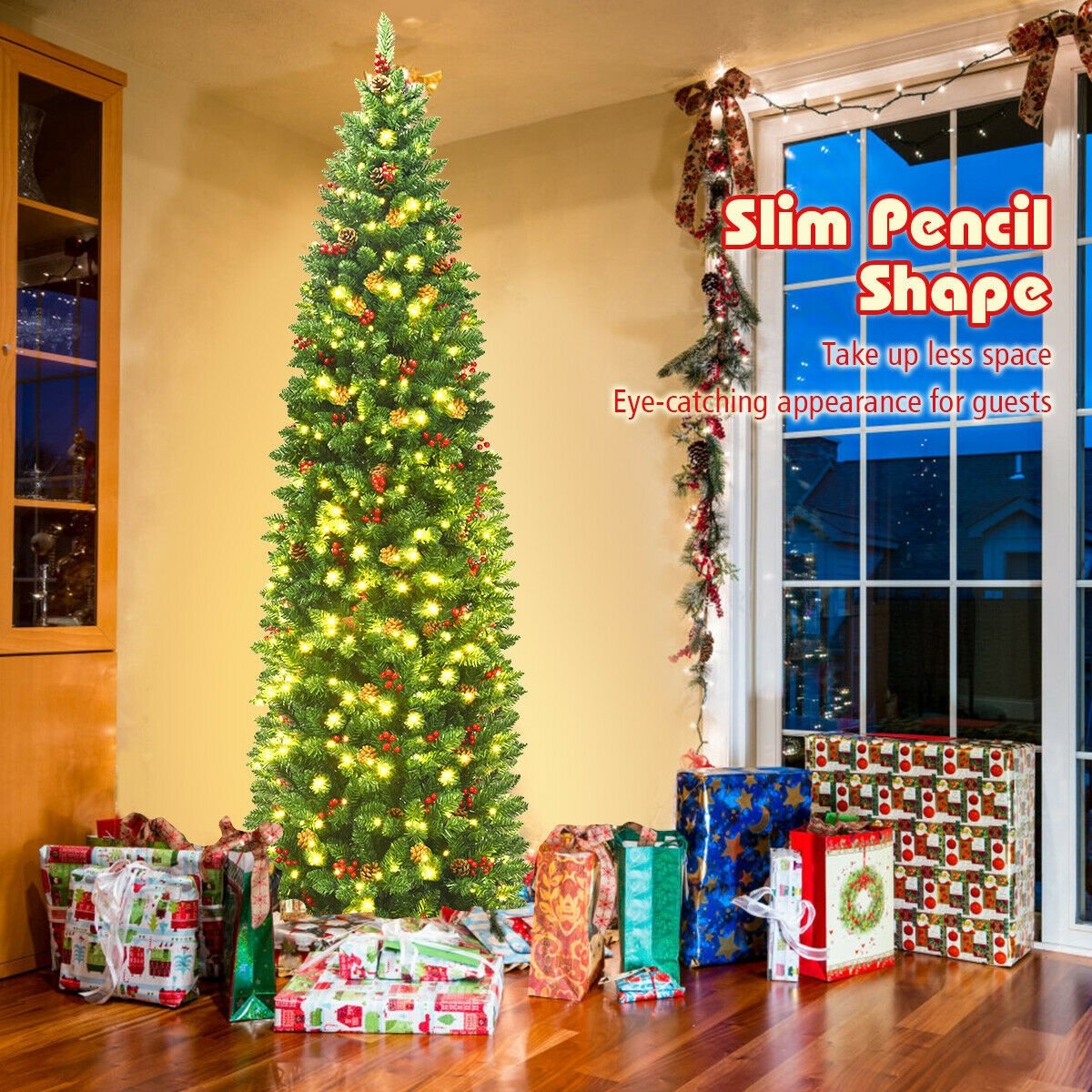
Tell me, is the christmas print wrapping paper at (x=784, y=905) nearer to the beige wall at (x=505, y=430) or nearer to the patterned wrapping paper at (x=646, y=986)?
the patterned wrapping paper at (x=646, y=986)

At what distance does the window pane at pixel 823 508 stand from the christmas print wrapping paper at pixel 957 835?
0.65 m

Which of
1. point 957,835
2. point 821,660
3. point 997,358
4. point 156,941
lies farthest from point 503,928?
point 997,358

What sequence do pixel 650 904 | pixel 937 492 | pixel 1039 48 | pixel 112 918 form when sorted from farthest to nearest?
1. pixel 937 492
2. pixel 1039 48
3. pixel 650 904
4. pixel 112 918

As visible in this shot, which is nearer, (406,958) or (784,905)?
(406,958)

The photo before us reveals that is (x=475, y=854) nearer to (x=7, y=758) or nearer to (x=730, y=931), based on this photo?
(x=730, y=931)

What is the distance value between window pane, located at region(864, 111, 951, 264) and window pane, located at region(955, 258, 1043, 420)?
22cm

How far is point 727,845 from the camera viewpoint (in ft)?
10.1

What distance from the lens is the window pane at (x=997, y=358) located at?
3422 mm

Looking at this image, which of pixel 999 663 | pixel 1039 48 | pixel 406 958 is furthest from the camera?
pixel 999 663

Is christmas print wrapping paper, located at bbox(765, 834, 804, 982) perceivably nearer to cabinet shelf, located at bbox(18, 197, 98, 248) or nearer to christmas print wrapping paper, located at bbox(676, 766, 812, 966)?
christmas print wrapping paper, located at bbox(676, 766, 812, 966)

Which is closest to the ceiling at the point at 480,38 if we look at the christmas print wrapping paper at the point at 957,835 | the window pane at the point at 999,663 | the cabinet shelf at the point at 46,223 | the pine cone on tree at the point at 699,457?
the cabinet shelf at the point at 46,223

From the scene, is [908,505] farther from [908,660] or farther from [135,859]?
[135,859]

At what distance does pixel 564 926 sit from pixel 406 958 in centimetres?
38

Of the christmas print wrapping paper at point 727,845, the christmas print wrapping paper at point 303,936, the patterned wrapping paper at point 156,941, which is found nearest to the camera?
the patterned wrapping paper at point 156,941
